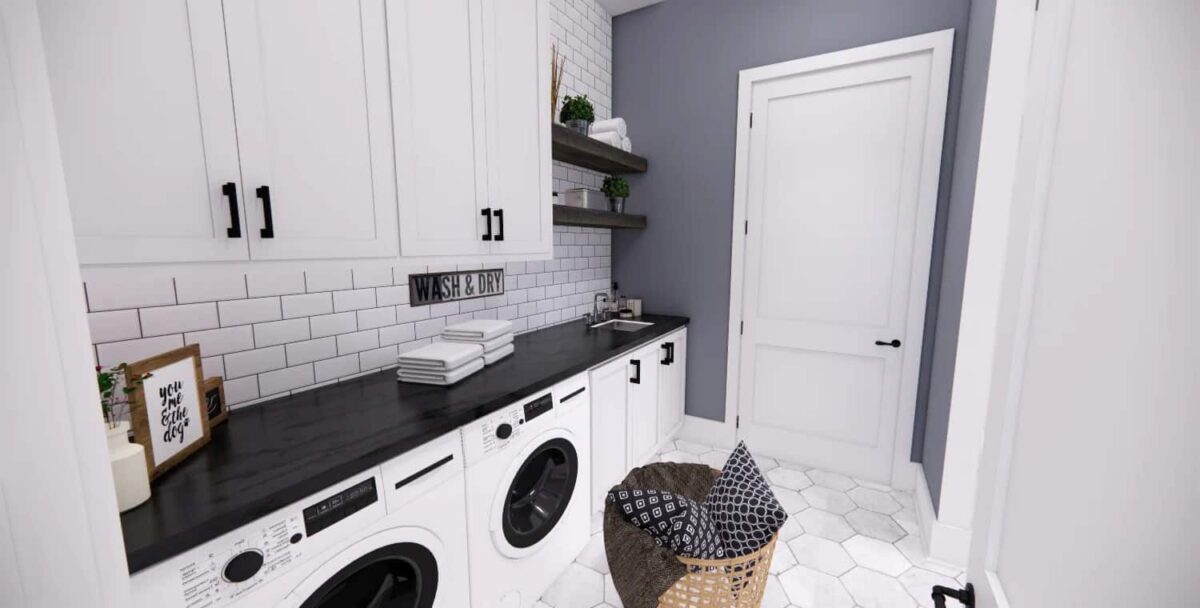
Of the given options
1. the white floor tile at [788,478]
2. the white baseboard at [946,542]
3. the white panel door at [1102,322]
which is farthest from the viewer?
the white floor tile at [788,478]

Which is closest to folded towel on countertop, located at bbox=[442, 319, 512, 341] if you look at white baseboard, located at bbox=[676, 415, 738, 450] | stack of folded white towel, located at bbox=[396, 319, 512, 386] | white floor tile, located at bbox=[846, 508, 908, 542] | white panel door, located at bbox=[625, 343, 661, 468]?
stack of folded white towel, located at bbox=[396, 319, 512, 386]

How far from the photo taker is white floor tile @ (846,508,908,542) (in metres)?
2.16

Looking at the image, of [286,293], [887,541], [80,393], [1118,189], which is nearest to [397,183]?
[286,293]

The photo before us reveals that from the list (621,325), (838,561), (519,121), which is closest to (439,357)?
→ (519,121)

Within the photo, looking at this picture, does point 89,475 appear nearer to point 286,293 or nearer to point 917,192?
point 286,293

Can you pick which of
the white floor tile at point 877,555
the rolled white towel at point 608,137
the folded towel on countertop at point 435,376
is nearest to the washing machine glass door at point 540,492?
the folded towel on countertop at point 435,376

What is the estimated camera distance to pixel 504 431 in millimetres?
1470

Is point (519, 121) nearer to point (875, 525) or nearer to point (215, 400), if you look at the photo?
point (215, 400)

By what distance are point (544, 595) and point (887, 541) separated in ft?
5.52

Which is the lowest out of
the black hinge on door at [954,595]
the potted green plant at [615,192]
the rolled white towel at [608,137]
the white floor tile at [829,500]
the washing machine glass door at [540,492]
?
the white floor tile at [829,500]

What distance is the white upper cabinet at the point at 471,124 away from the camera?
57.9 inches

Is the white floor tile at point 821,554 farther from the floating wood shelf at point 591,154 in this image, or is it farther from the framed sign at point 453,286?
the floating wood shelf at point 591,154

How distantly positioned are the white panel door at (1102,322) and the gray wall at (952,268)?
1.50 m

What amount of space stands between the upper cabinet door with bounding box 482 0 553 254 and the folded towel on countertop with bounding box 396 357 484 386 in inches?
21.0
